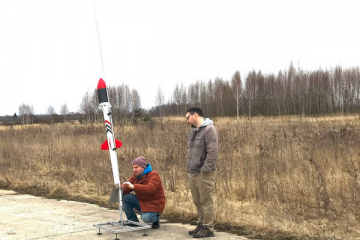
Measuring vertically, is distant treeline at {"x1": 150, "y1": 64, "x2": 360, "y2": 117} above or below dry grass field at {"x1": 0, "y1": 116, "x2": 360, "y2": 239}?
above

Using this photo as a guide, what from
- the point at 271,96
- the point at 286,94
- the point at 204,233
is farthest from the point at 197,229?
the point at 271,96

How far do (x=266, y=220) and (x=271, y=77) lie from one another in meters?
45.8

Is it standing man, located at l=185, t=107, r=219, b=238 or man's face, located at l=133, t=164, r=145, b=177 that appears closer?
standing man, located at l=185, t=107, r=219, b=238

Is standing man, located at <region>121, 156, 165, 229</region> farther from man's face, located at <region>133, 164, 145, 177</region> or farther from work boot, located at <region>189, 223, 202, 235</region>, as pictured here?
work boot, located at <region>189, 223, 202, 235</region>

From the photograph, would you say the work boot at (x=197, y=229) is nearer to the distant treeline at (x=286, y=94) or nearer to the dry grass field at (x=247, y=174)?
the dry grass field at (x=247, y=174)

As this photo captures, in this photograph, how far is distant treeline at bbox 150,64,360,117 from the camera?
1565 inches

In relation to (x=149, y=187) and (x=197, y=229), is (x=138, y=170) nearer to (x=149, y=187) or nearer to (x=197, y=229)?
(x=149, y=187)

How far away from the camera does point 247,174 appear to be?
8484 millimetres

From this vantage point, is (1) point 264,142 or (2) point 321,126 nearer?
(1) point 264,142

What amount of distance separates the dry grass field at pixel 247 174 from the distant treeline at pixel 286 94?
25833mm

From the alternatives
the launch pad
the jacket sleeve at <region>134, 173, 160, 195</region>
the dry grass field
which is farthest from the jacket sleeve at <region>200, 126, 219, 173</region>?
the launch pad

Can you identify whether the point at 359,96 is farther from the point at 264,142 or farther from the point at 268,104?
the point at 264,142

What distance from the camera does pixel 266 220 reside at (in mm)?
5941

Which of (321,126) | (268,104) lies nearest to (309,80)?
(268,104)
